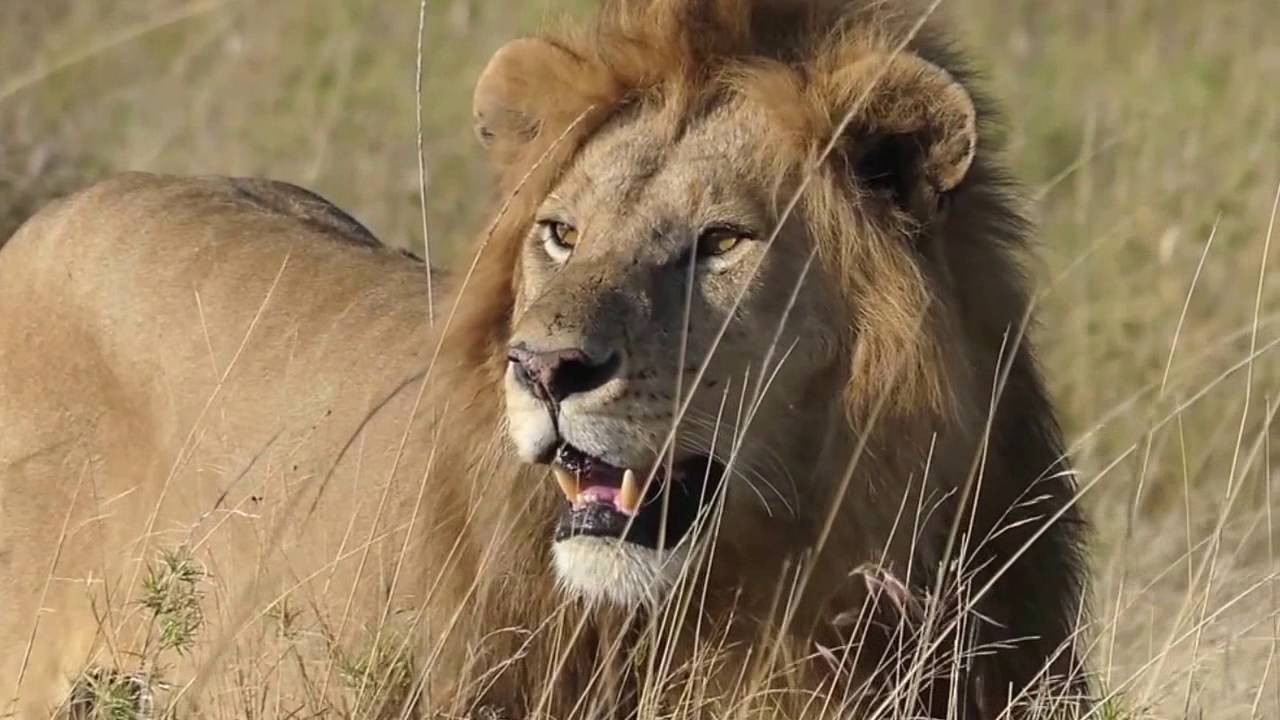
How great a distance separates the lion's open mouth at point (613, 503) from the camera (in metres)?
3.73

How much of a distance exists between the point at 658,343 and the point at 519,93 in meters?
0.82

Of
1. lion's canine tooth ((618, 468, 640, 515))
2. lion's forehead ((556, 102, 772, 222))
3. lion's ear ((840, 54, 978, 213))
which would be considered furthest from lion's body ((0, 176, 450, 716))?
lion's ear ((840, 54, 978, 213))

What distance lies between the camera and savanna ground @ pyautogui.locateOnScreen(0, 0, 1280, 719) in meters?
9.29

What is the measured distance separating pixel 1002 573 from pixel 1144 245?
6680 mm

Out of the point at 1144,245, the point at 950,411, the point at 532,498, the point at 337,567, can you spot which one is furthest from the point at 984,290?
the point at 1144,245

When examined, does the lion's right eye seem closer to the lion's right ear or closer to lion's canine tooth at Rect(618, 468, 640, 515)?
the lion's right ear

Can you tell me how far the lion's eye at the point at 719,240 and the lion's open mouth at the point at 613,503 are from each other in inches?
16.3

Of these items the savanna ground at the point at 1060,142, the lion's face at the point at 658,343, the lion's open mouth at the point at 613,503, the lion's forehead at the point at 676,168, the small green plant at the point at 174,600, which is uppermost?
the lion's forehead at the point at 676,168

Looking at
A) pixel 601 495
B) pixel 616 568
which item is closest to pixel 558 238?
pixel 601 495

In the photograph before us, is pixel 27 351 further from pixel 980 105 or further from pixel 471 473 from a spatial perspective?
pixel 980 105

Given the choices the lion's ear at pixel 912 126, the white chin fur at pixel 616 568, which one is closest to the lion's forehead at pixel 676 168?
the lion's ear at pixel 912 126

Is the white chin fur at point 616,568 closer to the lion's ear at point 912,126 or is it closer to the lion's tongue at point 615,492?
the lion's tongue at point 615,492

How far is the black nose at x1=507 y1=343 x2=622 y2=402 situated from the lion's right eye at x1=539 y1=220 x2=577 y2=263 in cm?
52

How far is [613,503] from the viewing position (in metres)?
3.78
